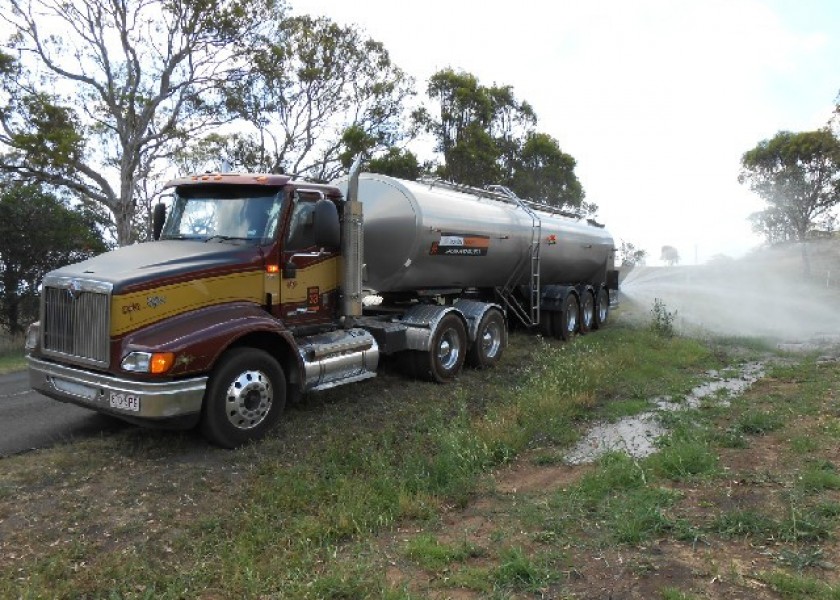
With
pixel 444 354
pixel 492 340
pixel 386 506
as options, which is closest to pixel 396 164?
pixel 492 340

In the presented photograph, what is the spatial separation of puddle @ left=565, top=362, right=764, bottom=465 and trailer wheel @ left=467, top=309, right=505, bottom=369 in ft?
9.93

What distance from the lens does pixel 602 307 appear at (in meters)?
A: 18.0

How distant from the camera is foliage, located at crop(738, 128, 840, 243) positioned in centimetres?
3216

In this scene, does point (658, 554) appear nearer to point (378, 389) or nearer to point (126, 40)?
point (378, 389)

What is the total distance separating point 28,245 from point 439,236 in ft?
41.2

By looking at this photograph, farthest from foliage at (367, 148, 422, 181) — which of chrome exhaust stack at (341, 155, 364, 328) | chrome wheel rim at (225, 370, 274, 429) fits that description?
chrome wheel rim at (225, 370, 274, 429)

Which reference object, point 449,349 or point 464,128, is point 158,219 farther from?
→ point 464,128

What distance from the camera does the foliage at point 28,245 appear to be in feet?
52.8

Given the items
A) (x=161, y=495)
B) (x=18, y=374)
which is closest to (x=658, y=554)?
(x=161, y=495)

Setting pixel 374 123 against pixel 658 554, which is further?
pixel 374 123

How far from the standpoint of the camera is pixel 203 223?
7316 millimetres

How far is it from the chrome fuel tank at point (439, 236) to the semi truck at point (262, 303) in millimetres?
31

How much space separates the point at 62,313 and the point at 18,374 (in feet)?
17.9

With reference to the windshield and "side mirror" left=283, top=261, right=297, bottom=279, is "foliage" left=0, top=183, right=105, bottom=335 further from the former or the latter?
"side mirror" left=283, top=261, right=297, bottom=279
